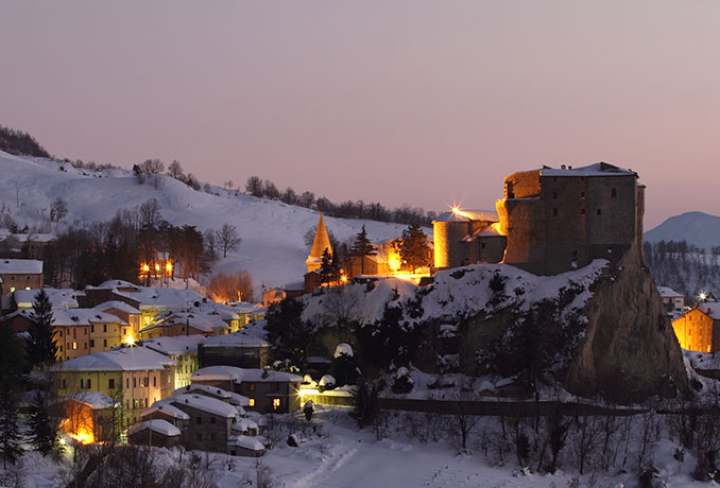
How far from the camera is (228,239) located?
13450 cm

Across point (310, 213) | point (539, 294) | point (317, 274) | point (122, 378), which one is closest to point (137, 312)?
point (317, 274)

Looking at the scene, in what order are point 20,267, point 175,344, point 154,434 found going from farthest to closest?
point 20,267 < point 175,344 < point 154,434

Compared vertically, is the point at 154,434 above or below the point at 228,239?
below

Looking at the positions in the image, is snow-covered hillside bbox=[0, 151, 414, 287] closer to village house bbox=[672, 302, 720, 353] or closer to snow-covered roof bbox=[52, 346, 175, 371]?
village house bbox=[672, 302, 720, 353]

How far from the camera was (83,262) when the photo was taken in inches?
3720

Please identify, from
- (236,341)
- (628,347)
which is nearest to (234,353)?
(236,341)

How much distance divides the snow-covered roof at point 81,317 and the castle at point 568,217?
2759cm

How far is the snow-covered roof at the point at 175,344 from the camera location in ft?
214

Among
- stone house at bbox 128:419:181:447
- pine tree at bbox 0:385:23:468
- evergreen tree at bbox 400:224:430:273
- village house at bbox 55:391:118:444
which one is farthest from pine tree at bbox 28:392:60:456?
evergreen tree at bbox 400:224:430:273

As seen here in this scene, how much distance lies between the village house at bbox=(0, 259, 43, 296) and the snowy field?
118 feet

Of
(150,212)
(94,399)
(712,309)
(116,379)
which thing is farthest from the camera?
(150,212)

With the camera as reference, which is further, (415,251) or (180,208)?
(180,208)

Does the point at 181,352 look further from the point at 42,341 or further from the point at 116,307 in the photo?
the point at 116,307

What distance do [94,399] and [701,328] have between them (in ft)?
167
